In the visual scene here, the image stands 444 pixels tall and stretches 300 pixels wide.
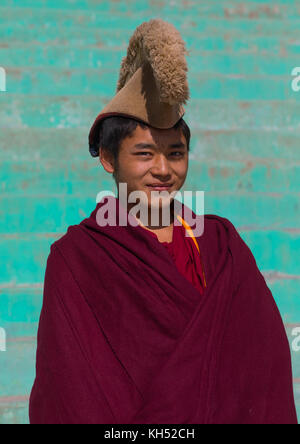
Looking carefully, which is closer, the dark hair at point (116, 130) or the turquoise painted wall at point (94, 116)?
the dark hair at point (116, 130)

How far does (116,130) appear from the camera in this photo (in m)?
2.04

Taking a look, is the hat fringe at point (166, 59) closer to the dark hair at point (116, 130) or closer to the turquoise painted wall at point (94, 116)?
the dark hair at point (116, 130)

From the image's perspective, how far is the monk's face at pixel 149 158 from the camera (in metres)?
2.01

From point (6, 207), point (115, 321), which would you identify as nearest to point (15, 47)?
point (6, 207)

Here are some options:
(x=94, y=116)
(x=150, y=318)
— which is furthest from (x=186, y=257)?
(x=94, y=116)

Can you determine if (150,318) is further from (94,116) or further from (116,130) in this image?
(94,116)

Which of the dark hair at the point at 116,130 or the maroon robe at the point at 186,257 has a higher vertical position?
the dark hair at the point at 116,130

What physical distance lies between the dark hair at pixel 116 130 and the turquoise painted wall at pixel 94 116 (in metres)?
1.11

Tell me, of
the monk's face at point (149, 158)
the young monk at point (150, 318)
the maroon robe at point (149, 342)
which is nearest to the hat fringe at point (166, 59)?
the young monk at point (150, 318)

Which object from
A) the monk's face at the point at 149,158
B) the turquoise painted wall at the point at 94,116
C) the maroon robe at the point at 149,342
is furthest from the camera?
the turquoise painted wall at the point at 94,116

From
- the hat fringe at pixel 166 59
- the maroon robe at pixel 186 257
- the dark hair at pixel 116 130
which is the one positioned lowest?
the maroon robe at pixel 186 257

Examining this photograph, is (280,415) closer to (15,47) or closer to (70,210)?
(70,210)

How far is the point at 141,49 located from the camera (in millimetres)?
2051

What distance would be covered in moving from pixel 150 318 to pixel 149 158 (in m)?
0.43
